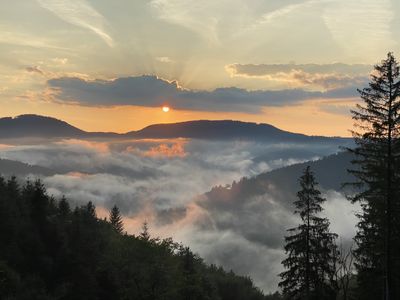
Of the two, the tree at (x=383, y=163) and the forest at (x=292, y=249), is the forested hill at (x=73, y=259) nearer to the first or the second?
the forest at (x=292, y=249)

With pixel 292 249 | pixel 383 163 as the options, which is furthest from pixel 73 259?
pixel 383 163

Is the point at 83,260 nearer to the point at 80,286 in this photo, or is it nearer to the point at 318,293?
the point at 80,286

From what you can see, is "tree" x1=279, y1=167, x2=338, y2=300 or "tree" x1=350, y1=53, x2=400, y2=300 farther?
"tree" x1=279, y1=167, x2=338, y2=300

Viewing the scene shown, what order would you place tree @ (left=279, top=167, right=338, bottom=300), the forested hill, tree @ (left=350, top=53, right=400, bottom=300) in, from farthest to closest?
the forested hill < tree @ (left=279, top=167, right=338, bottom=300) < tree @ (left=350, top=53, right=400, bottom=300)

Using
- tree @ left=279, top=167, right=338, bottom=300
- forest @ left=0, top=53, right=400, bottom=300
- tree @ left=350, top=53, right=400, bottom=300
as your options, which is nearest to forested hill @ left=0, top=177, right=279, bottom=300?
forest @ left=0, top=53, right=400, bottom=300

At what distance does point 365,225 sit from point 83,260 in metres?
32.6

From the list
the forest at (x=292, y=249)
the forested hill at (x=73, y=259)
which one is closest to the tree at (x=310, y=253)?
the forest at (x=292, y=249)

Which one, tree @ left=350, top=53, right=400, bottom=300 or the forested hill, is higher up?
tree @ left=350, top=53, right=400, bottom=300

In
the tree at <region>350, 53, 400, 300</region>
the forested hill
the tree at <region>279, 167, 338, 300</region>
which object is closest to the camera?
the tree at <region>350, 53, 400, 300</region>

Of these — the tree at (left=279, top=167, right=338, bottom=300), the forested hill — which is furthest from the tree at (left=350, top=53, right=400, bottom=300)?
the forested hill

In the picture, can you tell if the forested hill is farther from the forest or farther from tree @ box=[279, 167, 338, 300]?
tree @ box=[279, 167, 338, 300]

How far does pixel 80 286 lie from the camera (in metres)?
50.2

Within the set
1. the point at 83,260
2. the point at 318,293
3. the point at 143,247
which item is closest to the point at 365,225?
the point at 318,293

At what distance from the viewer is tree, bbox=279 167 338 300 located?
1497 inches
